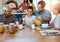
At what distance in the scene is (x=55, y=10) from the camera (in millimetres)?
2125

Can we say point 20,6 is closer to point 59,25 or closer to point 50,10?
point 50,10

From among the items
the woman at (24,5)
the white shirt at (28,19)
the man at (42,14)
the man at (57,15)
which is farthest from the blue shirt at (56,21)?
the woman at (24,5)

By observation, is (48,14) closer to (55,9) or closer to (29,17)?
(55,9)

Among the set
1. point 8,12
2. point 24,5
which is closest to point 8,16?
point 8,12

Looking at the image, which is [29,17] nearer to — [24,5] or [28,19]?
[28,19]

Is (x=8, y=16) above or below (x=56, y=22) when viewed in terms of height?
above

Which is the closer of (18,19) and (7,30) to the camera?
(7,30)

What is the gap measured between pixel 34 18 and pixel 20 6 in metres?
0.25

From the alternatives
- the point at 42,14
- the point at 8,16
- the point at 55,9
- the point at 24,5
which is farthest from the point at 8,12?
the point at 55,9

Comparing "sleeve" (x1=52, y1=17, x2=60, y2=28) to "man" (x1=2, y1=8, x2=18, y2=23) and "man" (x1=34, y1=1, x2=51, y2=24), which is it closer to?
"man" (x1=34, y1=1, x2=51, y2=24)

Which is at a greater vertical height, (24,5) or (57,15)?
(24,5)

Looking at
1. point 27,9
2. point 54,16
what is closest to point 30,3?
point 27,9

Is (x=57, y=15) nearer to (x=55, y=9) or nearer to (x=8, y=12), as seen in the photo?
(x=55, y=9)

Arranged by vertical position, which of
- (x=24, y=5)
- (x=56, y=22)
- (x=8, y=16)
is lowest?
(x=56, y=22)
